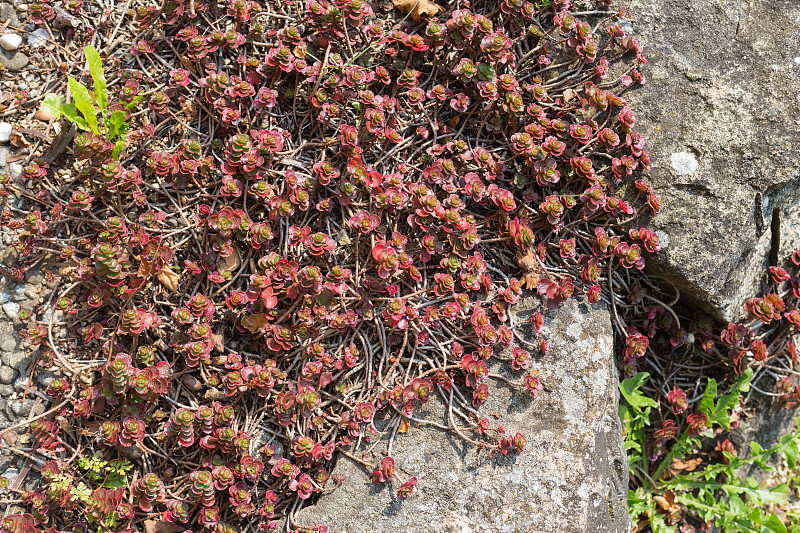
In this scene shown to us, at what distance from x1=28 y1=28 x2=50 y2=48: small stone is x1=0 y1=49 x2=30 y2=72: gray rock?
0.10 meters

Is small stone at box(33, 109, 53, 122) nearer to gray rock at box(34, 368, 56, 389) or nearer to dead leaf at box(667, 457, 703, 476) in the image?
gray rock at box(34, 368, 56, 389)

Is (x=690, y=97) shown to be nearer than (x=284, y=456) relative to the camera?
No

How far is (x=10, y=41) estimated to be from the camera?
3.60 meters

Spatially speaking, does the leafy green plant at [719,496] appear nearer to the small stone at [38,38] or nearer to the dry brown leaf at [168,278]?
the dry brown leaf at [168,278]

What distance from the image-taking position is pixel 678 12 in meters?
3.80

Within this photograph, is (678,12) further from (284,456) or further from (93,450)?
(93,450)

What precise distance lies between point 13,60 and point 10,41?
0.11 metres

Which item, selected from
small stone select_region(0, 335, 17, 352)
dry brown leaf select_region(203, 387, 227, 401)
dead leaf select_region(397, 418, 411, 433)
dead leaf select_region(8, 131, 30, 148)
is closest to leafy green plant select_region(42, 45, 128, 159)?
dead leaf select_region(8, 131, 30, 148)

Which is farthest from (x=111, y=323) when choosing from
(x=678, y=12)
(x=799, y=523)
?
(x=799, y=523)

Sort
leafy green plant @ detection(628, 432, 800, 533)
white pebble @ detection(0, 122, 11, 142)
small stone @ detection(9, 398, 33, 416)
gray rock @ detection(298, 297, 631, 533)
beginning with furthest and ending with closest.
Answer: leafy green plant @ detection(628, 432, 800, 533)
white pebble @ detection(0, 122, 11, 142)
small stone @ detection(9, 398, 33, 416)
gray rock @ detection(298, 297, 631, 533)

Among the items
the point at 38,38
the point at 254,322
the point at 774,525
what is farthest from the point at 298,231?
the point at 774,525

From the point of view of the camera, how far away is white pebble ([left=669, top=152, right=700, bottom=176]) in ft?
11.9

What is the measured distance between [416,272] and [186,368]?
1.45 meters

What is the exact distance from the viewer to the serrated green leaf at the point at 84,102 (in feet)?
10.9
